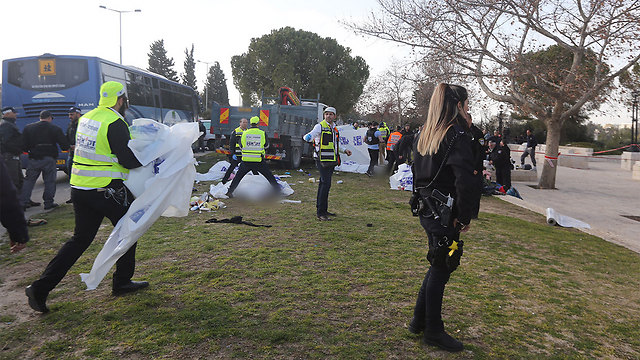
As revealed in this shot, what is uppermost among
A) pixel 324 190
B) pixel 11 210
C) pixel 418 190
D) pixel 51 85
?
pixel 51 85

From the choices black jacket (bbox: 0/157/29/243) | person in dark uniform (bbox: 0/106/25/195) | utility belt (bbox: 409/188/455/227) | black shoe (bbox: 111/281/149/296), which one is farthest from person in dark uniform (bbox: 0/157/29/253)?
person in dark uniform (bbox: 0/106/25/195)

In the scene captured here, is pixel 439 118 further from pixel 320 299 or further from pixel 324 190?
pixel 324 190

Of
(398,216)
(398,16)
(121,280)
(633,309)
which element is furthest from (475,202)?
(398,16)

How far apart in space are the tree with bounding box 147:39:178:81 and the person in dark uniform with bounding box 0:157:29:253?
76.3m

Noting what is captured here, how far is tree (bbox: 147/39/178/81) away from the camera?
73.4 metres

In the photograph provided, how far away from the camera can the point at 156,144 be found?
149 inches

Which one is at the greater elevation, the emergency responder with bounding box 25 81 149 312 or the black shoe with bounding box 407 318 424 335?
the emergency responder with bounding box 25 81 149 312

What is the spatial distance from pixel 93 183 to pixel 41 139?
5.54 meters

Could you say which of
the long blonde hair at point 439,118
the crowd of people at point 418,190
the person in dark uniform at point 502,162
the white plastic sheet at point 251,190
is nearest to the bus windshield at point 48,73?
the white plastic sheet at point 251,190

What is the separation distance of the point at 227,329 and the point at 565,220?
7.19m

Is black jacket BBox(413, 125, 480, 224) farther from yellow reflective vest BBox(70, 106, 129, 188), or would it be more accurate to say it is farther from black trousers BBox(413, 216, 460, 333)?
yellow reflective vest BBox(70, 106, 129, 188)

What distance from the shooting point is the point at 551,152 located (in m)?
13.3

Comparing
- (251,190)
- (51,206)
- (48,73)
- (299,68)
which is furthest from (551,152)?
(299,68)

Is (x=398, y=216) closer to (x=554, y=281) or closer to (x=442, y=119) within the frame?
(x=554, y=281)
